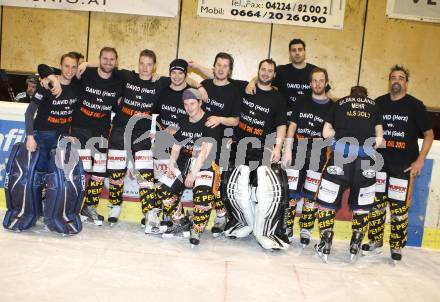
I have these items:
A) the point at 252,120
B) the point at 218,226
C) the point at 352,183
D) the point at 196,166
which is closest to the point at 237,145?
the point at 252,120

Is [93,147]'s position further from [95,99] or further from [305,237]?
[305,237]

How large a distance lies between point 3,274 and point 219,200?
202 cm

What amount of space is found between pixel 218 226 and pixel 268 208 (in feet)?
2.15

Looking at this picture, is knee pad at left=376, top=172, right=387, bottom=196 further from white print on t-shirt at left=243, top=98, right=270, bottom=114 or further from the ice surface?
white print on t-shirt at left=243, top=98, right=270, bottom=114

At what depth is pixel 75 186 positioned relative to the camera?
441cm

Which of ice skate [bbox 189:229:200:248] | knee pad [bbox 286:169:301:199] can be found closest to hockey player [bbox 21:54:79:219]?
ice skate [bbox 189:229:200:248]

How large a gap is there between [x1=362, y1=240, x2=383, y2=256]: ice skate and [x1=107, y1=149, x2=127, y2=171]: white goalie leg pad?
240 cm

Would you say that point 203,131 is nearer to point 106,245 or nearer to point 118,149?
point 118,149

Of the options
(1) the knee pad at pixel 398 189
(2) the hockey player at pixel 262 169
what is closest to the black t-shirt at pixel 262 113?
(2) the hockey player at pixel 262 169

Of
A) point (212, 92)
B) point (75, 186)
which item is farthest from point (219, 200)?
point (75, 186)

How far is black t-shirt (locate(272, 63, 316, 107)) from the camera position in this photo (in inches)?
191

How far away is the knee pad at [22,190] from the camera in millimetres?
4328

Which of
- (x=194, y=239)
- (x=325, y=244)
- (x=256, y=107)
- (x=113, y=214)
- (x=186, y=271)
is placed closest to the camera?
(x=186, y=271)

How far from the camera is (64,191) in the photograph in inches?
171
